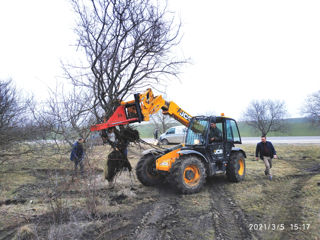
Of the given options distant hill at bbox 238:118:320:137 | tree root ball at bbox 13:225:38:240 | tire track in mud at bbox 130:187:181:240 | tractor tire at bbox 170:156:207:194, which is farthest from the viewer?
distant hill at bbox 238:118:320:137

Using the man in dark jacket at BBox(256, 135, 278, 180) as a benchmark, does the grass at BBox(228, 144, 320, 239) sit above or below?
below

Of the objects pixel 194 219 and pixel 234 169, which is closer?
pixel 194 219

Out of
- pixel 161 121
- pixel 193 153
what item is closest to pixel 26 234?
pixel 193 153

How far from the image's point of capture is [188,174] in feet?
19.0

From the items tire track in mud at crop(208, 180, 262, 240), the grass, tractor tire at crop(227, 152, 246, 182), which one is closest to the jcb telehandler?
tractor tire at crop(227, 152, 246, 182)

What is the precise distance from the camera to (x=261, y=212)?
14.5 ft

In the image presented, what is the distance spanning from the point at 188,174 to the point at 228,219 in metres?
1.79

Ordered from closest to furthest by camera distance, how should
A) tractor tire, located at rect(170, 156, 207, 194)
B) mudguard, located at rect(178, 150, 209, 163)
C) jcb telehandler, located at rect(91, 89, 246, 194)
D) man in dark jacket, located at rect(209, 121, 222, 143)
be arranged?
jcb telehandler, located at rect(91, 89, 246, 194)
tractor tire, located at rect(170, 156, 207, 194)
mudguard, located at rect(178, 150, 209, 163)
man in dark jacket, located at rect(209, 121, 222, 143)

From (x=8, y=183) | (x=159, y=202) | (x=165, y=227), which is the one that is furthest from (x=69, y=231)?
(x=8, y=183)

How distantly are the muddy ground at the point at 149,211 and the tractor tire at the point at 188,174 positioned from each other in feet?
0.69

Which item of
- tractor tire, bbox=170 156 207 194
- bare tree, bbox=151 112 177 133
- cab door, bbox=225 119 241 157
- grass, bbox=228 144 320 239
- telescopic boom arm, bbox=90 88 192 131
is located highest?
bare tree, bbox=151 112 177 133

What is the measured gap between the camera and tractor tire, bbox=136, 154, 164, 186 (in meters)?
6.38

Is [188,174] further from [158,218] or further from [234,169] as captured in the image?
[234,169]

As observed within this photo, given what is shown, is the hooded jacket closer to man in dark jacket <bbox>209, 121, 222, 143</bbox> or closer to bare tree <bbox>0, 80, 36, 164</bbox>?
man in dark jacket <bbox>209, 121, 222, 143</bbox>
